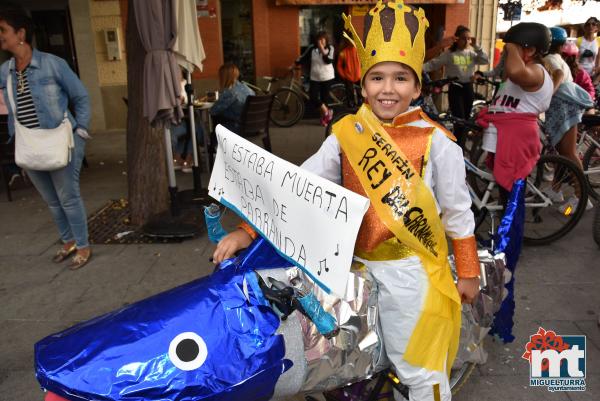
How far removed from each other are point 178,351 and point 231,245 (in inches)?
19.8

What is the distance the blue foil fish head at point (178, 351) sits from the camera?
53.4 inches

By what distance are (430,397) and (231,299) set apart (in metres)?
0.86

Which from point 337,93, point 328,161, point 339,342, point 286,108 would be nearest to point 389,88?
point 328,161

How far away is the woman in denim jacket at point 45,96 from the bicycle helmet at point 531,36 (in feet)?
10.7

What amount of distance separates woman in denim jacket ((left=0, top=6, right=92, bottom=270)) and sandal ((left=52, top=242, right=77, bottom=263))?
0.32 meters

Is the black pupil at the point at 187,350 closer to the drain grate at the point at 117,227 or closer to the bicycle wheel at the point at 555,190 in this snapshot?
the drain grate at the point at 117,227

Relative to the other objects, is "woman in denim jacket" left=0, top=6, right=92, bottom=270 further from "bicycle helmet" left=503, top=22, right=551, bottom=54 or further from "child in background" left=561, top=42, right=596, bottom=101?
"child in background" left=561, top=42, right=596, bottom=101

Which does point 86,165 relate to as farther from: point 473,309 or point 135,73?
point 473,309

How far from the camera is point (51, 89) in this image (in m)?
3.82

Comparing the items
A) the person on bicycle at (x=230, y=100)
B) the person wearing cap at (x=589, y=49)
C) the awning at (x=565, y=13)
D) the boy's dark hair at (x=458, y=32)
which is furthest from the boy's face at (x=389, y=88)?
the awning at (x=565, y=13)

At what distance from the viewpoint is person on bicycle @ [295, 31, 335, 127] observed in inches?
404

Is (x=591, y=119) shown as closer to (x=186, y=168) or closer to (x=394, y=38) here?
(x=394, y=38)

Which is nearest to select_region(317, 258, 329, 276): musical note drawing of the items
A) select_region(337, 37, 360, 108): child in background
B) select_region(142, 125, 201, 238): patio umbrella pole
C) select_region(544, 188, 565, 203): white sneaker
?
select_region(142, 125, 201, 238): patio umbrella pole

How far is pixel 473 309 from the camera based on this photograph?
86.0 inches
